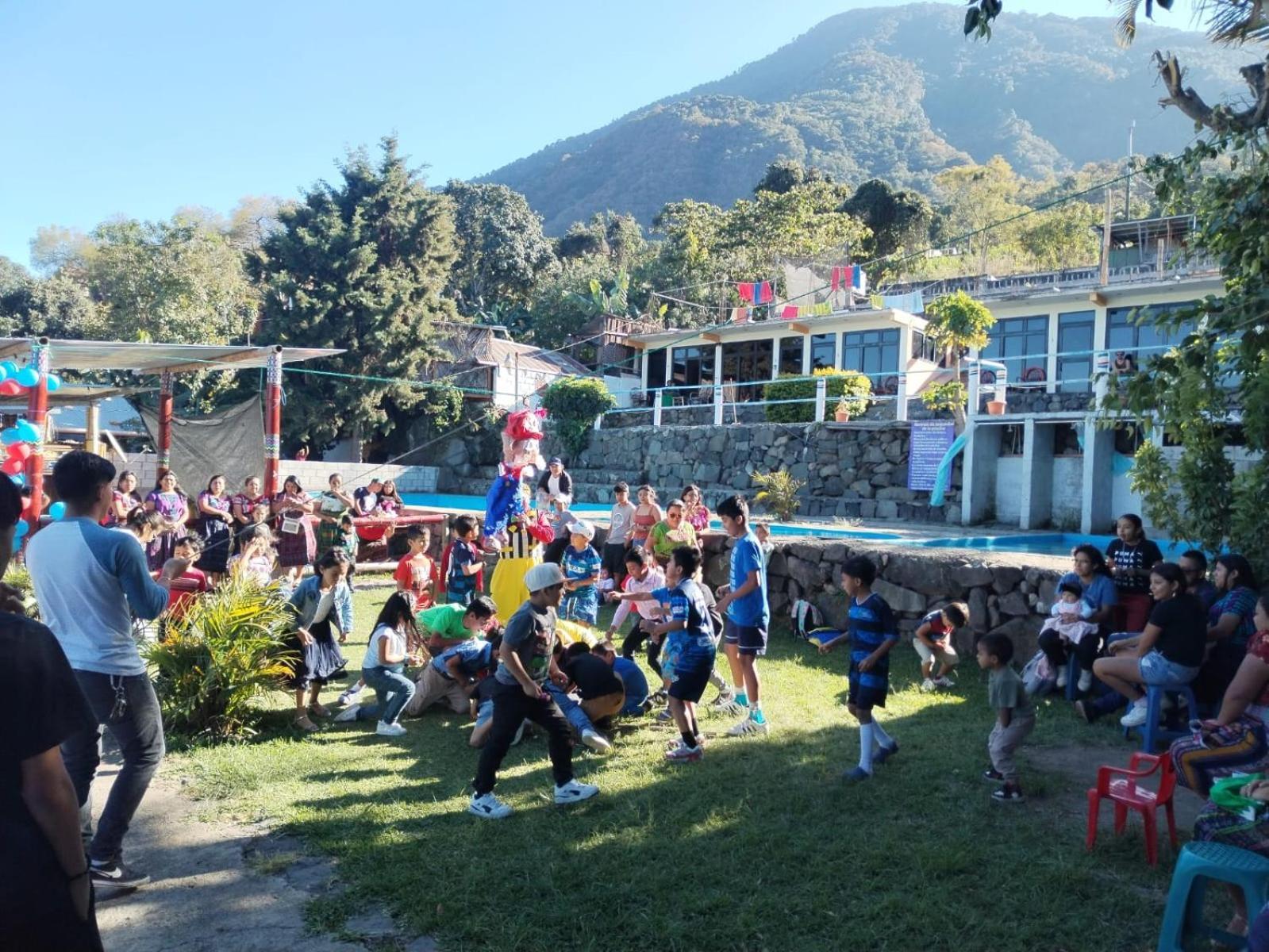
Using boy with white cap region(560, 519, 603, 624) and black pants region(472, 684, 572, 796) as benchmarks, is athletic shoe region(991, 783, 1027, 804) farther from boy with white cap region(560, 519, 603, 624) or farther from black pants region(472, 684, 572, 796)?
boy with white cap region(560, 519, 603, 624)

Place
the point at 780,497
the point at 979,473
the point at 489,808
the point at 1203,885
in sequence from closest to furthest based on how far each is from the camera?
the point at 1203,885 < the point at 489,808 < the point at 780,497 < the point at 979,473

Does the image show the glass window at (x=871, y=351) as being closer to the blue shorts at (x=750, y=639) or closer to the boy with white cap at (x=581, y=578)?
the boy with white cap at (x=581, y=578)

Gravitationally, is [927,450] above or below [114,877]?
above

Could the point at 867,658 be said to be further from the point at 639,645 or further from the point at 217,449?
the point at 217,449

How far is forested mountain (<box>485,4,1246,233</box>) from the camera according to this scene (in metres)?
118

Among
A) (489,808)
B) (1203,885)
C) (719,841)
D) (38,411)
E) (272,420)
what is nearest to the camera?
(1203,885)

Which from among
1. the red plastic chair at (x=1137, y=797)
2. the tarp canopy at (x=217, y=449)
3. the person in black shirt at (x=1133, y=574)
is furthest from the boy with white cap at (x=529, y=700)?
the tarp canopy at (x=217, y=449)

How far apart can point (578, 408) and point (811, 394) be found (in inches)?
292

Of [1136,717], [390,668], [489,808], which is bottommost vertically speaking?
[489,808]

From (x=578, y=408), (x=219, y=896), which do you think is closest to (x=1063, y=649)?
(x=219, y=896)

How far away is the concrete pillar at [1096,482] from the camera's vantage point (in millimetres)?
17000

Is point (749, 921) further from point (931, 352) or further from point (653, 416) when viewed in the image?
point (931, 352)

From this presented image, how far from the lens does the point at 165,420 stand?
13.5m

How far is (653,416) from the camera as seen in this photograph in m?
27.1
